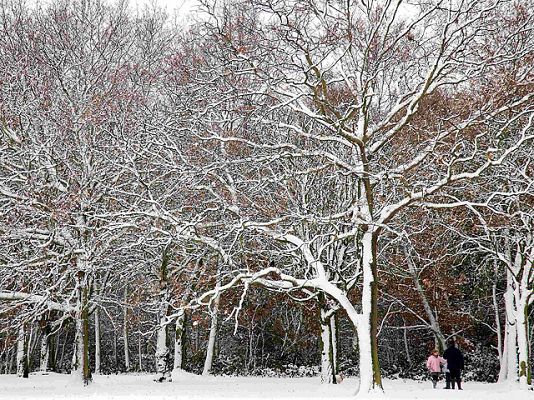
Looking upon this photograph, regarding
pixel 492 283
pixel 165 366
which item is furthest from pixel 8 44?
pixel 492 283

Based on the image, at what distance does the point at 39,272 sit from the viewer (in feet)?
63.0

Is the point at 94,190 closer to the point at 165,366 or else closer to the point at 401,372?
the point at 165,366

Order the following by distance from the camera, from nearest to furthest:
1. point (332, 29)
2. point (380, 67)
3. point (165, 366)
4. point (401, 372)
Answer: point (332, 29)
point (380, 67)
point (165, 366)
point (401, 372)

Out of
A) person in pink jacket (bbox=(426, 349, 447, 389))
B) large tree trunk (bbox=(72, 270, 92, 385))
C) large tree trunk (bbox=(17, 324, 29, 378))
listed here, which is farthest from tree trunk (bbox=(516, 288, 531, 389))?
large tree trunk (bbox=(17, 324, 29, 378))

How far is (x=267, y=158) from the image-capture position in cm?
1591

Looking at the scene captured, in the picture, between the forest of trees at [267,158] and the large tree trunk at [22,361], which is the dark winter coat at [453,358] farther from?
the large tree trunk at [22,361]

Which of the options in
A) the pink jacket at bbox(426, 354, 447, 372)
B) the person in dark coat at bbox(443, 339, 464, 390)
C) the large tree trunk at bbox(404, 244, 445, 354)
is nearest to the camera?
the person in dark coat at bbox(443, 339, 464, 390)

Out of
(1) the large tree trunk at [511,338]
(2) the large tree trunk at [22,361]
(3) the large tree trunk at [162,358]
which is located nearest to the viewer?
(1) the large tree trunk at [511,338]

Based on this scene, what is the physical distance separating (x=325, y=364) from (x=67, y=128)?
10715 millimetres

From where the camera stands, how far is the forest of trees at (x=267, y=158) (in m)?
15.2

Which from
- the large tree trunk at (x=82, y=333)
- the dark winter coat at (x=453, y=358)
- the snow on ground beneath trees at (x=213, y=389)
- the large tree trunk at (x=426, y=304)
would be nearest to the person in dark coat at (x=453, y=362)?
the dark winter coat at (x=453, y=358)

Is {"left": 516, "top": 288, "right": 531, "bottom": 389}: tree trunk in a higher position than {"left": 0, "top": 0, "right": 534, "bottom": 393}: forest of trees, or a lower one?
lower

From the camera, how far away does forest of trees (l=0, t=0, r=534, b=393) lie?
15227 millimetres

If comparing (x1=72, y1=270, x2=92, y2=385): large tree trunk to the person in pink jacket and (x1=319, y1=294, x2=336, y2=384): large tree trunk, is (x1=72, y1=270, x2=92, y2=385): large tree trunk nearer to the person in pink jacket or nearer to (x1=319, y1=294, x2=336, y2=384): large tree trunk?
(x1=319, y1=294, x2=336, y2=384): large tree trunk
